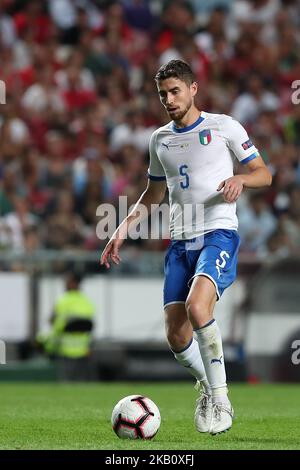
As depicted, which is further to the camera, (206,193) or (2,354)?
→ (2,354)

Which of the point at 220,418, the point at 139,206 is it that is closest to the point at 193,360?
the point at 220,418

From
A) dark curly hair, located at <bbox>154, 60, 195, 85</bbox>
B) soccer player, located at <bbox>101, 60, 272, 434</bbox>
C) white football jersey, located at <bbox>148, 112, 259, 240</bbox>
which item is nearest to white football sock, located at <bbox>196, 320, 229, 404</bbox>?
soccer player, located at <bbox>101, 60, 272, 434</bbox>

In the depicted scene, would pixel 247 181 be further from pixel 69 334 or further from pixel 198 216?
pixel 69 334

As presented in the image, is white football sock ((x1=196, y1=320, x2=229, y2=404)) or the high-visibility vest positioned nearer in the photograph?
white football sock ((x1=196, y1=320, x2=229, y2=404))

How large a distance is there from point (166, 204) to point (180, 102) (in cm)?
719

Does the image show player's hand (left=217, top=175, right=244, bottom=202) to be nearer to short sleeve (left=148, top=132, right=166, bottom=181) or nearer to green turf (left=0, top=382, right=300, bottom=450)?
short sleeve (left=148, top=132, right=166, bottom=181)

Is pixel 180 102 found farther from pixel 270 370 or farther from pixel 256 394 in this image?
pixel 270 370

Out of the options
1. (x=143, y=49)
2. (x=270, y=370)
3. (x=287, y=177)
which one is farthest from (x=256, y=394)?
(x=143, y=49)

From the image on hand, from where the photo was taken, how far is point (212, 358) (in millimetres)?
7281

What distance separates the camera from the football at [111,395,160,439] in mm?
7176

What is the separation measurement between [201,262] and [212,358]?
1.97 ft

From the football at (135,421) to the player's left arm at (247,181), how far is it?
1.39 metres

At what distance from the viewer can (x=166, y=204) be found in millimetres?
14688

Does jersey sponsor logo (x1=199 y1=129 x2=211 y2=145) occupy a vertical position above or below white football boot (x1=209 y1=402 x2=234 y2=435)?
above
